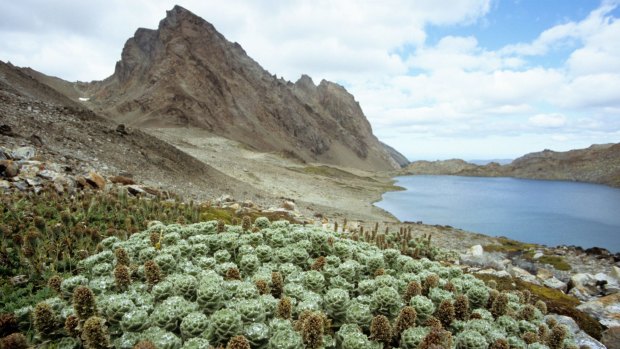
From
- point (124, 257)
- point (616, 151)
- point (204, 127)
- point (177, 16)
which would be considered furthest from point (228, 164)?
point (616, 151)

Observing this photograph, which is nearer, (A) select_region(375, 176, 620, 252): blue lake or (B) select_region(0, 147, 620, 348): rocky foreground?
(B) select_region(0, 147, 620, 348): rocky foreground

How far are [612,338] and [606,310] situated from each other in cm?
250

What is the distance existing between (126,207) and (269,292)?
9742 mm

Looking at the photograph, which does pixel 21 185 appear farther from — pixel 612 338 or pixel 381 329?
pixel 612 338

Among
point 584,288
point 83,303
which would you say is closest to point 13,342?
point 83,303

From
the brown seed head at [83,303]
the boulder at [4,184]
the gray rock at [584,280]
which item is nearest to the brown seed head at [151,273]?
the brown seed head at [83,303]

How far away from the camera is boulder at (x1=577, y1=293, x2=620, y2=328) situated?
1038 centimetres

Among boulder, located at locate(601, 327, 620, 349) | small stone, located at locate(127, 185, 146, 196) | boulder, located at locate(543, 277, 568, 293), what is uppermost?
small stone, located at locate(127, 185, 146, 196)

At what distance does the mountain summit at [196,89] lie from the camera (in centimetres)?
12394

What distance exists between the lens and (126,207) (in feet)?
43.5

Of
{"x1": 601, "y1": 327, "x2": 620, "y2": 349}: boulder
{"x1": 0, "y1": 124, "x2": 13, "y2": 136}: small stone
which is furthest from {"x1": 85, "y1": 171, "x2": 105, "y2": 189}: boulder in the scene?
{"x1": 601, "y1": 327, "x2": 620, "y2": 349}: boulder

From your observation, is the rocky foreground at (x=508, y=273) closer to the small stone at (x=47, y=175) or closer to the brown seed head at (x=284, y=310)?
the small stone at (x=47, y=175)

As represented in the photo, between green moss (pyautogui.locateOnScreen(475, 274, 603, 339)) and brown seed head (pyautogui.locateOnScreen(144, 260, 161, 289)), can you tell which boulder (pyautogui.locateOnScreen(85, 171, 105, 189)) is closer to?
brown seed head (pyautogui.locateOnScreen(144, 260, 161, 289))

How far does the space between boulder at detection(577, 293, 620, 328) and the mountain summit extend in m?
115
